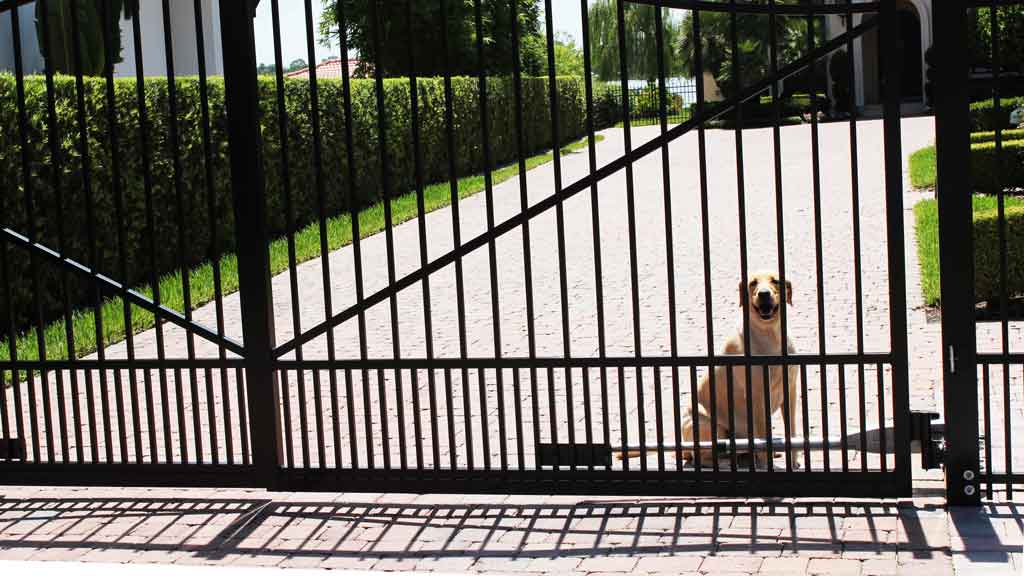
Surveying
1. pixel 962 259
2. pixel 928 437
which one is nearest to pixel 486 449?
pixel 928 437

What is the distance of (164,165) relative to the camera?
1436 centimetres

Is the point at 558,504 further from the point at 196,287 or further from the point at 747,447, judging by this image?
the point at 196,287

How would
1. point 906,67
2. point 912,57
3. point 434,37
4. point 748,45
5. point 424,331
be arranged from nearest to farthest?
1. point 424,331
2. point 434,37
3. point 906,67
4. point 912,57
5. point 748,45

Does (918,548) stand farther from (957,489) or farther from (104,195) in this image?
(104,195)

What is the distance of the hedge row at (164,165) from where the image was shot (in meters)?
11.3

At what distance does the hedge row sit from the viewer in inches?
446

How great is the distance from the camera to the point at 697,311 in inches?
495

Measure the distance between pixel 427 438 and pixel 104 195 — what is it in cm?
637

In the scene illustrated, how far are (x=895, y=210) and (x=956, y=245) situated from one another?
1.03ft

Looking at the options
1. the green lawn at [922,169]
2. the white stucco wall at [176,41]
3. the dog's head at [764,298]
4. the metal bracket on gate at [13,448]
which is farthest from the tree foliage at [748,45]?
the metal bracket on gate at [13,448]

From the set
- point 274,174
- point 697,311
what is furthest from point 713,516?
point 274,174

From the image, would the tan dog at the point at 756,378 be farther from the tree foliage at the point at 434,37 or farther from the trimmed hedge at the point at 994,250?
the tree foliage at the point at 434,37

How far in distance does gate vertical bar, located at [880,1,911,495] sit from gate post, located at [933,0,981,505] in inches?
6.5

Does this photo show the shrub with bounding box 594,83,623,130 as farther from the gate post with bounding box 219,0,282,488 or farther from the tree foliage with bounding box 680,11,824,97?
the gate post with bounding box 219,0,282,488
